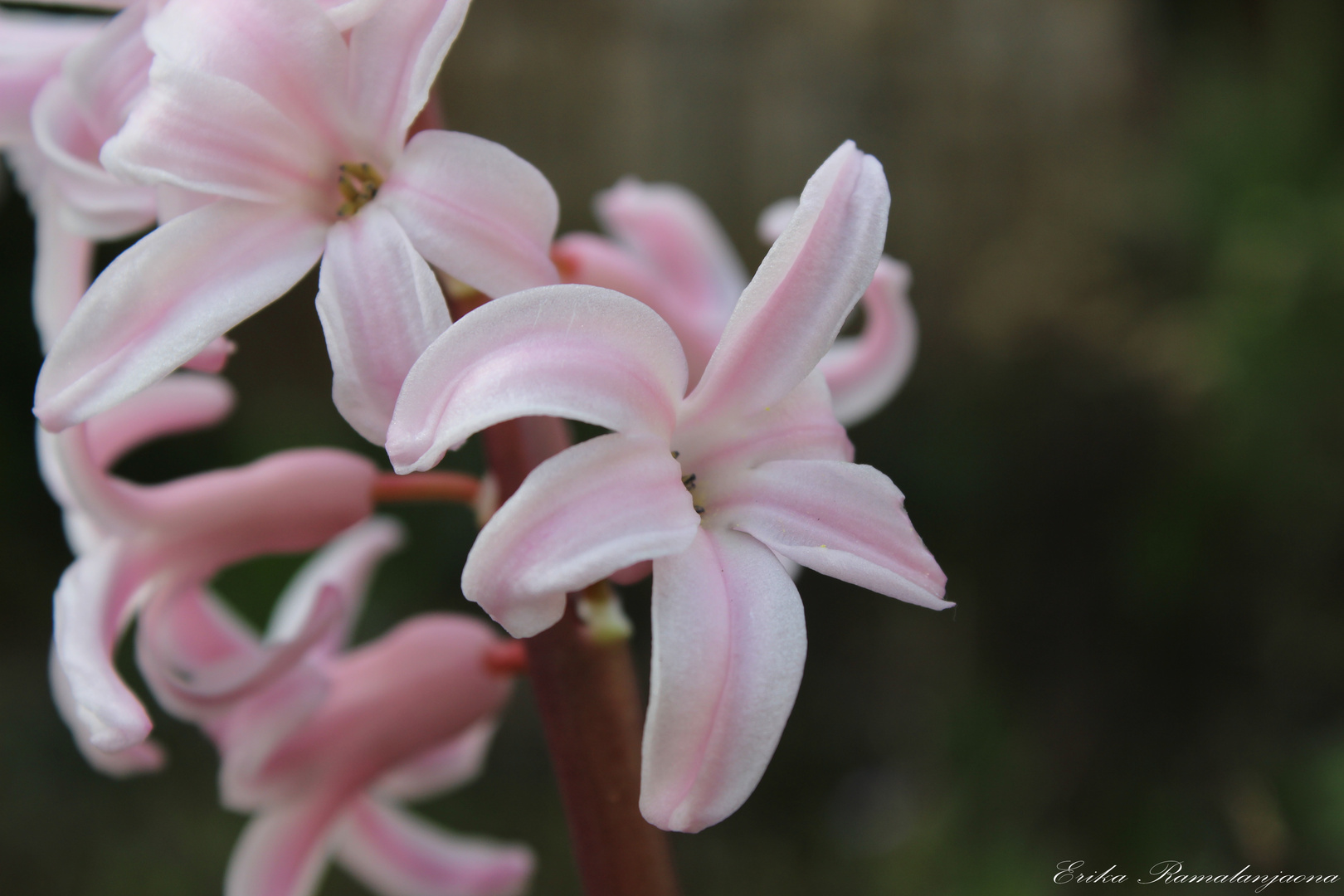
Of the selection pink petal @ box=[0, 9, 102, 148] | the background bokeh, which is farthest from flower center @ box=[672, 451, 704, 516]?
the background bokeh

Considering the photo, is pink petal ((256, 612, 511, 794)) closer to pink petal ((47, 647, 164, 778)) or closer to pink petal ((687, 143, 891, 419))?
pink petal ((47, 647, 164, 778))

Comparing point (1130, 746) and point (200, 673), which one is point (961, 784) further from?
point (200, 673)

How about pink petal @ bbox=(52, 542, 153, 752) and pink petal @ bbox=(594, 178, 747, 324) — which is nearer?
pink petal @ bbox=(52, 542, 153, 752)

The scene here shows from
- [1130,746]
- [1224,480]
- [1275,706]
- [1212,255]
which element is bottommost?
[1130,746]

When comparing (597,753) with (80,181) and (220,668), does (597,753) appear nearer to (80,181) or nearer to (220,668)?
(220,668)

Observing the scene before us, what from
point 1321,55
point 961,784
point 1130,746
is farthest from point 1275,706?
point 1321,55

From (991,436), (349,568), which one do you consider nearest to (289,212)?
(349,568)
